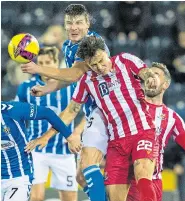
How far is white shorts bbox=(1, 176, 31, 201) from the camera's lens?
248 inches

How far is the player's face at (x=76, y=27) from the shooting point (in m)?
7.06

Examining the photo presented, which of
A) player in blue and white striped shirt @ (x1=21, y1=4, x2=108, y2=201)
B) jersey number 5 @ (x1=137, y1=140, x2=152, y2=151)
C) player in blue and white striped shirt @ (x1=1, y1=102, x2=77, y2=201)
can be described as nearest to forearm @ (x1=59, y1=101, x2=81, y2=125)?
player in blue and white striped shirt @ (x1=21, y1=4, x2=108, y2=201)

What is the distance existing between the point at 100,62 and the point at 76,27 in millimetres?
795

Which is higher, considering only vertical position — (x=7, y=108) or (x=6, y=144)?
(x=7, y=108)

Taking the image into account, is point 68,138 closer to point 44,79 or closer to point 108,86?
point 108,86

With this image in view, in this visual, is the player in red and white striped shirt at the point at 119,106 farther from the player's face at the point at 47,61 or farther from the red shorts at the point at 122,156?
the player's face at the point at 47,61

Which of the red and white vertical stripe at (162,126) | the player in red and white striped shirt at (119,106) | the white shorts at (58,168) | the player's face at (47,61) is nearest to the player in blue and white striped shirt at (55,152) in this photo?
the white shorts at (58,168)

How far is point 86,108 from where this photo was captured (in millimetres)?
7012

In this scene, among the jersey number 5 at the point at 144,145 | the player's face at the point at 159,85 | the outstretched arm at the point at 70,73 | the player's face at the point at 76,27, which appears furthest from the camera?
the player's face at the point at 76,27

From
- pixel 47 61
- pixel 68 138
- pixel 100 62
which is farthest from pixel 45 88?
pixel 47 61

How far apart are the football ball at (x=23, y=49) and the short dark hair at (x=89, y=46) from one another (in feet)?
1.33

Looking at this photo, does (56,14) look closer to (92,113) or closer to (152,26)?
(152,26)

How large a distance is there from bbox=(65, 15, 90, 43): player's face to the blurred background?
10.7ft

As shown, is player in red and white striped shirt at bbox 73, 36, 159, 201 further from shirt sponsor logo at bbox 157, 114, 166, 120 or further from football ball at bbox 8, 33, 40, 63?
football ball at bbox 8, 33, 40, 63
